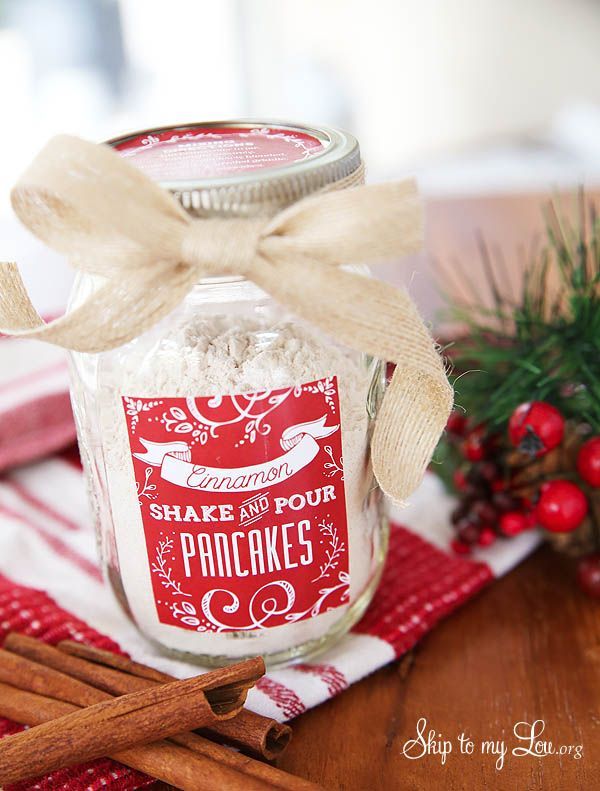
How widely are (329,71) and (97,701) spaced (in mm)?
1993

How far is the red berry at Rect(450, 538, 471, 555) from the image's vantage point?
74cm

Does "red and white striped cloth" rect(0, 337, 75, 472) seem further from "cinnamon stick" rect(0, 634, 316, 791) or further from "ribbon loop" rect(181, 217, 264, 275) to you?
"ribbon loop" rect(181, 217, 264, 275)

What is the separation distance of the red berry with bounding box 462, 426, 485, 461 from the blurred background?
1.13m

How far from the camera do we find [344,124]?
2.36 metres

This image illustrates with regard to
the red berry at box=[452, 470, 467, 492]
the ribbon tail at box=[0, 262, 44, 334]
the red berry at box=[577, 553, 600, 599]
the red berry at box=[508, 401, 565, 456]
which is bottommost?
the red berry at box=[577, 553, 600, 599]

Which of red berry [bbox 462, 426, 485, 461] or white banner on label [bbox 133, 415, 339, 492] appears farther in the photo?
red berry [bbox 462, 426, 485, 461]

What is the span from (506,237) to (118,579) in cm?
84

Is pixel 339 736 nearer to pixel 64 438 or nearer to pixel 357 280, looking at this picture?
pixel 357 280

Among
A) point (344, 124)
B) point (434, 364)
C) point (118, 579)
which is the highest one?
point (434, 364)

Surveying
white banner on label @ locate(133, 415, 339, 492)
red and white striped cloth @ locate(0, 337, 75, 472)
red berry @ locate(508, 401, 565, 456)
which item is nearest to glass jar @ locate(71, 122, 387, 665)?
white banner on label @ locate(133, 415, 339, 492)

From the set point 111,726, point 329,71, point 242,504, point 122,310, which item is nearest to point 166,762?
point 111,726

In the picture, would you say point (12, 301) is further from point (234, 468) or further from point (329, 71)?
point (329, 71)

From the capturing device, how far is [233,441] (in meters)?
0.53

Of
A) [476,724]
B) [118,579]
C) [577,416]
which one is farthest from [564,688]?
[118,579]
